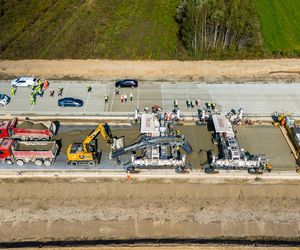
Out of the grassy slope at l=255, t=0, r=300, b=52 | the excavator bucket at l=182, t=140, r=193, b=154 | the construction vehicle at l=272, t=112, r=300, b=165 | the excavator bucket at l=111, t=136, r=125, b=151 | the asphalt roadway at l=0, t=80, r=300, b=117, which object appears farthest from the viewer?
the grassy slope at l=255, t=0, r=300, b=52

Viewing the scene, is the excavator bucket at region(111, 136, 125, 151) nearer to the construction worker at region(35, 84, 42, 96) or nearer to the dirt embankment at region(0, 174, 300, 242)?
the dirt embankment at region(0, 174, 300, 242)

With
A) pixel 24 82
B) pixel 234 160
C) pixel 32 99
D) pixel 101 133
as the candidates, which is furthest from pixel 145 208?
pixel 24 82

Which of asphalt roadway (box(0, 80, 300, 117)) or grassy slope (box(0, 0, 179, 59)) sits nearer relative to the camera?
asphalt roadway (box(0, 80, 300, 117))

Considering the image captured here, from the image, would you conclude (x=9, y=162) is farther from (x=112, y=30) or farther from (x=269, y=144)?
(x=112, y=30)

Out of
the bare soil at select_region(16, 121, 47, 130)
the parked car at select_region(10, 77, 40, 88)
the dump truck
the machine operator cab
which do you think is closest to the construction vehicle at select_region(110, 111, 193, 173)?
the machine operator cab

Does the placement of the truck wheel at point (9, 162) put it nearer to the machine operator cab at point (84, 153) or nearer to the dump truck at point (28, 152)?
the dump truck at point (28, 152)

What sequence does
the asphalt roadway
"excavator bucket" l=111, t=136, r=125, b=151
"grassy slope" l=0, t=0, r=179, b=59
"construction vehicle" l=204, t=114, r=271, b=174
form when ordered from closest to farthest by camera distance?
"construction vehicle" l=204, t=114, r=271, b=174 < "excavator bucket" l=111, t=136, r=125, b=151 < the asphalt roadway < "grassy slope" l=0, t=0, r=179, b=59
